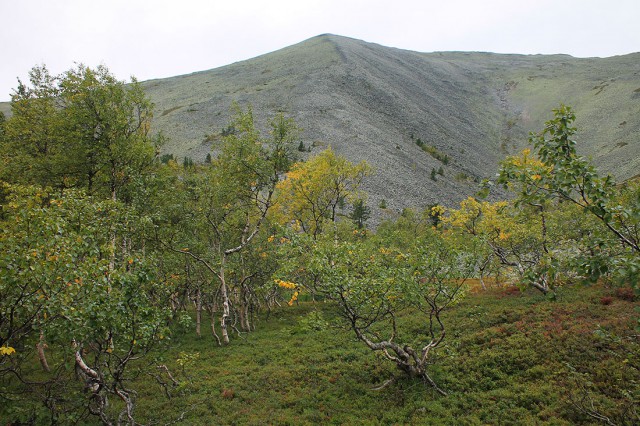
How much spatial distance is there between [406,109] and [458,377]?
398ft

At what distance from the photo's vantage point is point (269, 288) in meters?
17.1

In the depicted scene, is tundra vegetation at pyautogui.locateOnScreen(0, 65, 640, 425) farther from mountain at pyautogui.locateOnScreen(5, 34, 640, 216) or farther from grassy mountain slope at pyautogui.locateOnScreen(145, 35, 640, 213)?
grassy mountain slope at pyautogui.locateOnScreen(145, 35, 640, 213)

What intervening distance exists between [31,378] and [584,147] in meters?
137

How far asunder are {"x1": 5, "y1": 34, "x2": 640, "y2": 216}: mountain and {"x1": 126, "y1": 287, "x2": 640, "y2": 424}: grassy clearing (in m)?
51.1

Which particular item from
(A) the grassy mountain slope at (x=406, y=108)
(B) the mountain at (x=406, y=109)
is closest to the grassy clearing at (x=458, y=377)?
(B) the mountain at (x=406, y=109)

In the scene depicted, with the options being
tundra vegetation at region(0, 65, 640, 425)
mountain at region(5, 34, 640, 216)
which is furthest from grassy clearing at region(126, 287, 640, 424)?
mountain at region(5, 34, 640, 216)

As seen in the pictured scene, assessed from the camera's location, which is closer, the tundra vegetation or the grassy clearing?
the tundra vegetation

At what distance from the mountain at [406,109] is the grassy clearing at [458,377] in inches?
2010

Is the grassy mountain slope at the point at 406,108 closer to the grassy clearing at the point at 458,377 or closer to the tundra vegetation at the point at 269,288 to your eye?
the tundra vegetation at the point at 269,288

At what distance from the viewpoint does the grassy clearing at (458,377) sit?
38.8 feet

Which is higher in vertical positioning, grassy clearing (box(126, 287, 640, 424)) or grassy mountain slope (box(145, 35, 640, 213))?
grassy mountain slope (box(145, 35, 640, 213))

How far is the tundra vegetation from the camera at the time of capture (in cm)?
749

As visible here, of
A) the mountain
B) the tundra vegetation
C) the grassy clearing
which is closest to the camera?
the tundra vegetation

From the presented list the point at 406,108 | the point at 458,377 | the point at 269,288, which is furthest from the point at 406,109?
the point at 458,377
